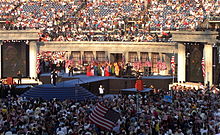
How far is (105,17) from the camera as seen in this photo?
7519 cm

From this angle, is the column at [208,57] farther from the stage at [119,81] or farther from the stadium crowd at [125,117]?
the stadium crowd at [125,117]

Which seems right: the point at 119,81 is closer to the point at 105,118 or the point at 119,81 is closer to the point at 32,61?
the point at 32,61

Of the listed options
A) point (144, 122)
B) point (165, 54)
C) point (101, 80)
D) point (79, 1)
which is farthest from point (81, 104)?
point (79, 1)

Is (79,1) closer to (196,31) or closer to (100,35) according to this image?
(100,35)

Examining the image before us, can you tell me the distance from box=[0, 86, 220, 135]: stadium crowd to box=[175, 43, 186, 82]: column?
17359mm

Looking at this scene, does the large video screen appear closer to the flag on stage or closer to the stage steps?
the stage steps

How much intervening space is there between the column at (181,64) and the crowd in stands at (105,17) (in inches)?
121

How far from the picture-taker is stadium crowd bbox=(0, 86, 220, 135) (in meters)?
32.2

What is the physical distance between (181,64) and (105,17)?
15.7m

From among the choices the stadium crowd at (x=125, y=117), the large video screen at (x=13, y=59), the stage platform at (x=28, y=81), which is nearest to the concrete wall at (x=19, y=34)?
the large video screen at (x=13, y=59)

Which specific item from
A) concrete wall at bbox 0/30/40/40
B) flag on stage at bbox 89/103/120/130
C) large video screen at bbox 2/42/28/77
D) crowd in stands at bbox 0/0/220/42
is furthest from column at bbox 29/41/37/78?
flag on stage at bbox 89/103/120/130

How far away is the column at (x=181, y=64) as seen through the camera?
204 ft

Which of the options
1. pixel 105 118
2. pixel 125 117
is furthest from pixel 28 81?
pixel 105 118

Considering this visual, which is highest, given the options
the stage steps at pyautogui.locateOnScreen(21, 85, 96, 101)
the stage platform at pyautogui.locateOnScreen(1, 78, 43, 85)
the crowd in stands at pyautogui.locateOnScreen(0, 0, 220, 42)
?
the crowd in stands at pyautogui.locateOnScreen(0, 0, 220, 42)
